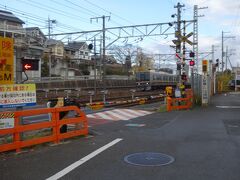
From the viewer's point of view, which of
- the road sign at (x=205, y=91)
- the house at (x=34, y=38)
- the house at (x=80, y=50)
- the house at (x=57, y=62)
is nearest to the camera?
the road sign at (x=205, y=91)

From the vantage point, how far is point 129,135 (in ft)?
33.7

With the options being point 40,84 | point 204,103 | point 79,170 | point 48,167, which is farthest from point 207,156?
point 40,84

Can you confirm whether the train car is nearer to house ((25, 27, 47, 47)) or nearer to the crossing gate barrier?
house ((25, 27, 47, 47))

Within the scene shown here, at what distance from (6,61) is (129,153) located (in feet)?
12.2

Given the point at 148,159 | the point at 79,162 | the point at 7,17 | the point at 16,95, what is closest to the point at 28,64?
the point at 16,95

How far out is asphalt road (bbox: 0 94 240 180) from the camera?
19.7 ft

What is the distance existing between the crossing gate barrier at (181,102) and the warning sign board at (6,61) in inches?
482

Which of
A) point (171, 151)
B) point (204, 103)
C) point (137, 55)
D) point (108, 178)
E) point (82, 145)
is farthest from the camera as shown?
point (137, 55)

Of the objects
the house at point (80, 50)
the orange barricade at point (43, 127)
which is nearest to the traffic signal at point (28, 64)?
the orange barricade at point (43, 127)

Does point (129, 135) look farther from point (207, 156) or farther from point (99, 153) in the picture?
point (207, 156)

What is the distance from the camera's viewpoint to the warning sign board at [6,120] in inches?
299

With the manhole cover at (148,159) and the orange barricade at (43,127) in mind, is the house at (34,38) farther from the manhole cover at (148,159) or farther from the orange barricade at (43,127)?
the manhole cover at (148,159)

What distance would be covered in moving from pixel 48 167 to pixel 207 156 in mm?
3449

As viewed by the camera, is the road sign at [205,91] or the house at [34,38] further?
the house at [34,38]
